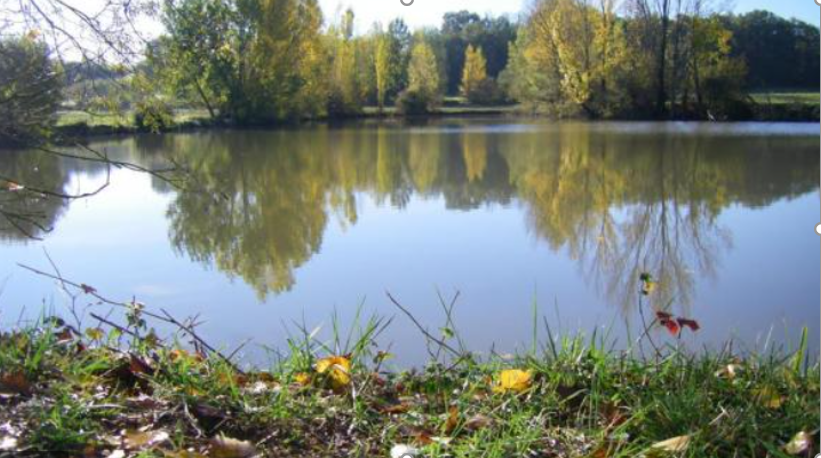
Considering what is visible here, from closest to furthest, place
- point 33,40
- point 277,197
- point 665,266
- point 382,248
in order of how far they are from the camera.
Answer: point 33,40, point 665,266, point 382,248, point 277,197

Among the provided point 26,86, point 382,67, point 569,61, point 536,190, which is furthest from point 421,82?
point 26,86

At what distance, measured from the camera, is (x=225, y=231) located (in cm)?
573

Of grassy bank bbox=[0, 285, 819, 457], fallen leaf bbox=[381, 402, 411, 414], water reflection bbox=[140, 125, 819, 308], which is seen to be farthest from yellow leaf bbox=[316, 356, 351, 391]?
water reflection bbox=[140, 125, 819, 308]

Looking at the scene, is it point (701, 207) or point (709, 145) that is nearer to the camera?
point (701, 207)

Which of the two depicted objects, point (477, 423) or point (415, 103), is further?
point (415, 103)

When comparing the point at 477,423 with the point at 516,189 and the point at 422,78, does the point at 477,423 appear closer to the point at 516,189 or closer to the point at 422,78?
the point at 516,189

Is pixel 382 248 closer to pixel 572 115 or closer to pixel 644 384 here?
pixel 644 384

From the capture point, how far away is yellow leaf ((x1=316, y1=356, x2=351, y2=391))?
6.17 ft

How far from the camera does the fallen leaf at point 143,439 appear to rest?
1.44 metres

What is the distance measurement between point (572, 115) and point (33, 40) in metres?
20.0

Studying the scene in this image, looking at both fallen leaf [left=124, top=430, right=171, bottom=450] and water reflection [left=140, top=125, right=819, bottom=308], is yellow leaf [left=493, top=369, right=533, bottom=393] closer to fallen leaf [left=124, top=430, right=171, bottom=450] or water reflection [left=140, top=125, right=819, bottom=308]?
fallen leaf [left=124, top=430, right=171, bottom=450]

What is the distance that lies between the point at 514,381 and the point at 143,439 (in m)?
0.80

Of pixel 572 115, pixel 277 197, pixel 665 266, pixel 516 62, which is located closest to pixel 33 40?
pixel 665 266

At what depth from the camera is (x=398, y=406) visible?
1.77 m
